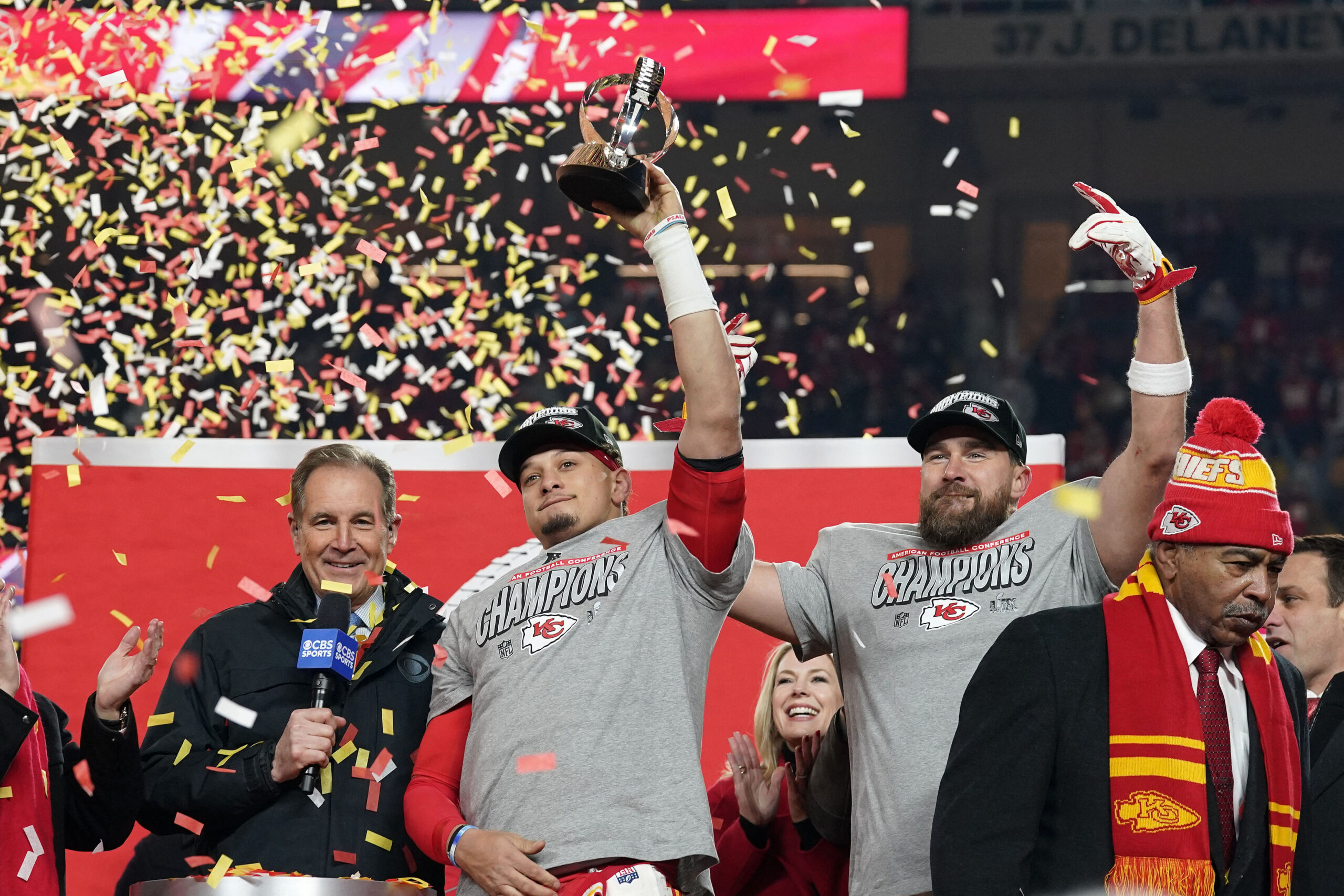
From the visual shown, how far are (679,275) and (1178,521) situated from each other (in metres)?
0.79

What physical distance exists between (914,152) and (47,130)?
4.84 metres

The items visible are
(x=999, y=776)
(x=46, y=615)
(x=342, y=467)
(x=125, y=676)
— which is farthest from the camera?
(x=46, y=615)

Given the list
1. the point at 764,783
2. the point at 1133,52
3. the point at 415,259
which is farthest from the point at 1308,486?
the point at 764,783

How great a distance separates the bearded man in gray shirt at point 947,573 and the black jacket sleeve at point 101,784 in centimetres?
108

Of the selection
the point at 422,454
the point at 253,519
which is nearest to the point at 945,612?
the point at 422,454

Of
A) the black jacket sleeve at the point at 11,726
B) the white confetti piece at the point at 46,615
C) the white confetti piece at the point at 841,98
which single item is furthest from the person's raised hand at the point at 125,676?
the white confetti piece at the point at 841,98

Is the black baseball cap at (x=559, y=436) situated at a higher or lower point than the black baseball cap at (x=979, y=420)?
lower

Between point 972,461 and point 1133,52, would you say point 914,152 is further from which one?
point 972,461

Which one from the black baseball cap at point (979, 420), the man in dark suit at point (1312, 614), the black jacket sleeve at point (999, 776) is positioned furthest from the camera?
the man in dark suit at point (1312, 614)

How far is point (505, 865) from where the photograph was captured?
215 centimetres

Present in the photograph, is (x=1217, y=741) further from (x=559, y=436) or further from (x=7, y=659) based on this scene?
(x=7, y=659)

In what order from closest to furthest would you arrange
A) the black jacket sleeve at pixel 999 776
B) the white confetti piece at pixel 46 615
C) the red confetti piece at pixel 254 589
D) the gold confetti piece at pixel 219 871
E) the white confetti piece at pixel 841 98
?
the black jacket sleeve at pixel 999 776
the gold confetti piece at pixel 219 871
the white confetti piece at pixel 46 615
the red confetti piece at pixel 254 589
the white confetti piece at pixel 841 98

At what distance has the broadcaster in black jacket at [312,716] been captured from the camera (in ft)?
8.34

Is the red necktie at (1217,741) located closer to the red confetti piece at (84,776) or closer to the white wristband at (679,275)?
the white wristband at (679,275)
